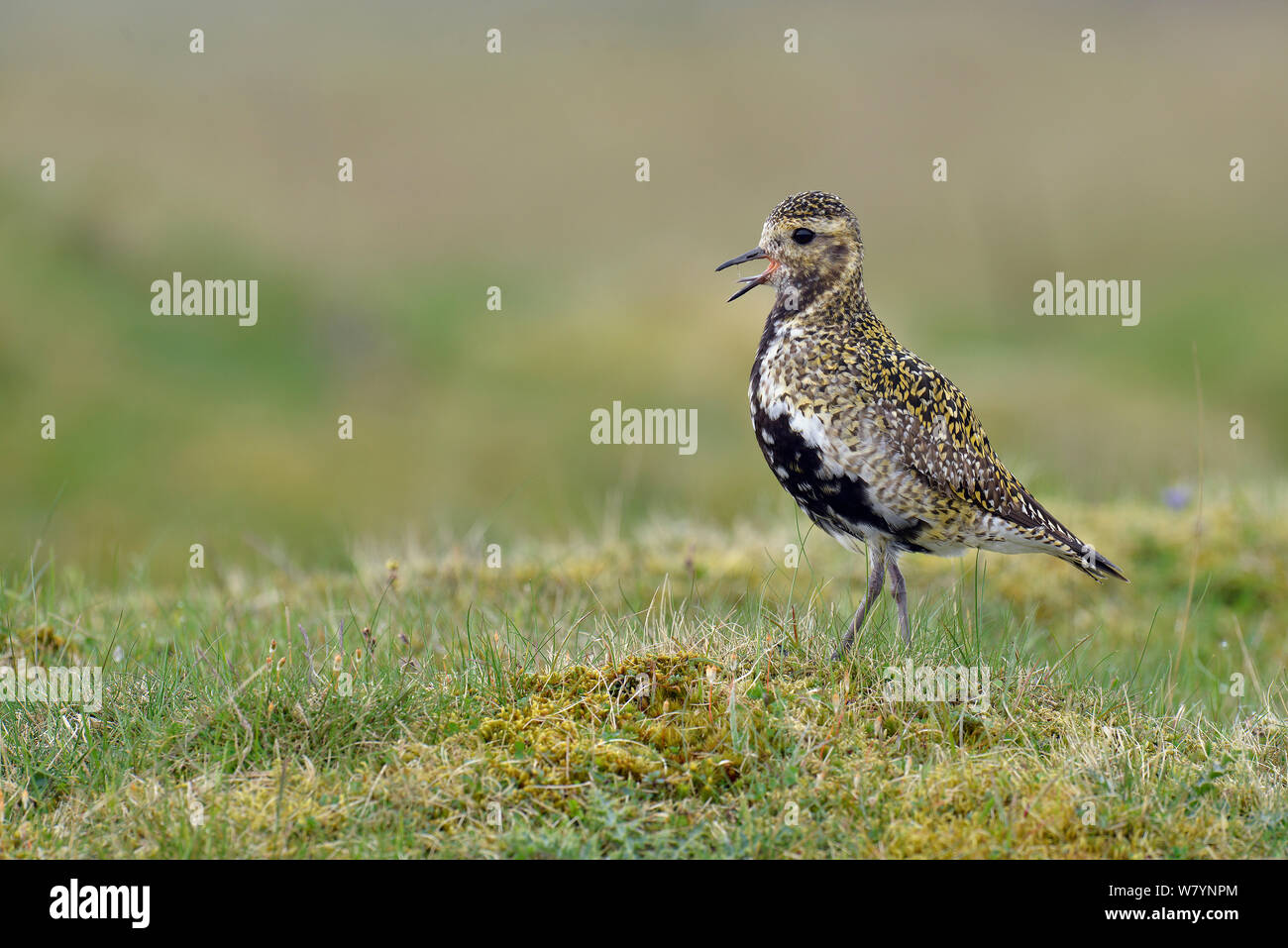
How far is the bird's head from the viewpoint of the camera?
6.27 metres

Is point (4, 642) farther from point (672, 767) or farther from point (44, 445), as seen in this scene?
point (44, 445)

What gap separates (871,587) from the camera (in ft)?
20.1

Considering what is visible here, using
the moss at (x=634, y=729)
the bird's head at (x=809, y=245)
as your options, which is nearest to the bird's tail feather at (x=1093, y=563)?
the bird's head at (x=809, y=245)

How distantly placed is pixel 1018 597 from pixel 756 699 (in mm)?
5063

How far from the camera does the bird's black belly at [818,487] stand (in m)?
5.89

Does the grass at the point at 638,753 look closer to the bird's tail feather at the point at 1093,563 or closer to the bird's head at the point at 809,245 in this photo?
the bird's tail feather at the point at 1093,563

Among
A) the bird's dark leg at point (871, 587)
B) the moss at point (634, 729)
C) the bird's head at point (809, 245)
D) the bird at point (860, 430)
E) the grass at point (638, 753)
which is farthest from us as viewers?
the bird's head at point (809, 245)

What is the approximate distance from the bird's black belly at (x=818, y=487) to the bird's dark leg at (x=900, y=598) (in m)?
0.13

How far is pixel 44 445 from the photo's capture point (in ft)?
74.9

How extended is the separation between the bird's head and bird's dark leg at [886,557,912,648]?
1.42 meters

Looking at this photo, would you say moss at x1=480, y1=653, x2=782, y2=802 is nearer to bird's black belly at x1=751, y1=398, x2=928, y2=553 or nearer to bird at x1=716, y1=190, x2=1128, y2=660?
bird at x1=716, y1=190, x2=1128, y2=660

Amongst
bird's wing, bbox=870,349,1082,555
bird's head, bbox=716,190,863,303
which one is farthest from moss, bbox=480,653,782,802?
bird's head, bbox=716,190,863,303

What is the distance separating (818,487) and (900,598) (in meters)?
0.70
